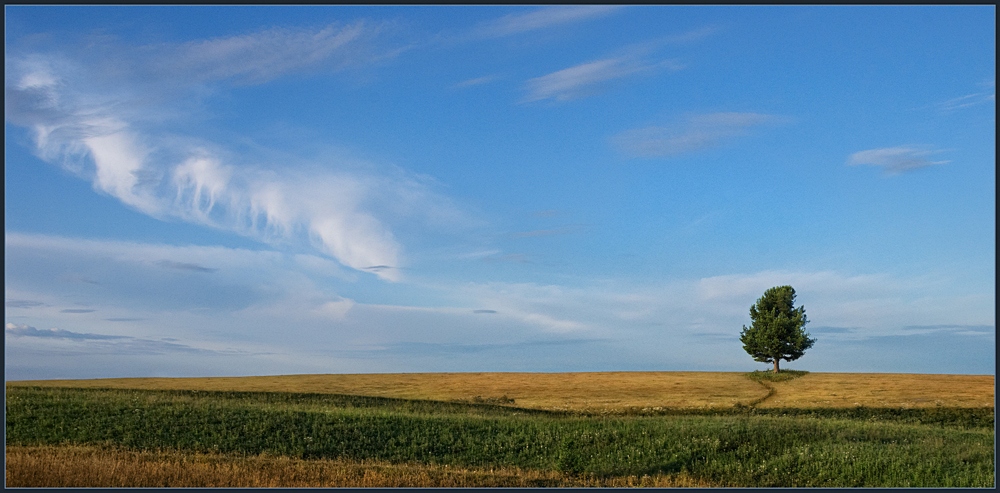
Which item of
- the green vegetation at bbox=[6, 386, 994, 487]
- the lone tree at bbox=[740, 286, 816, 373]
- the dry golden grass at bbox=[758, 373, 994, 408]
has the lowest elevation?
Result: the green vegetation at bbox=[6, 386, 994, 487]

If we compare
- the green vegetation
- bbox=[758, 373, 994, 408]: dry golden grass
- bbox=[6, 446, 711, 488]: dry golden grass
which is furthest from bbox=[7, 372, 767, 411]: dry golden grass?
bbox=[6, 446, 711, 488]: dry golden grass

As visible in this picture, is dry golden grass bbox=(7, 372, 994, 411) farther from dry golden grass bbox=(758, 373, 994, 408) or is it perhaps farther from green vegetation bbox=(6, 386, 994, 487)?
green vegetation bbox=(6, 386, 994, 487)

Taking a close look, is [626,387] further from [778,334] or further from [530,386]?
[778,334]

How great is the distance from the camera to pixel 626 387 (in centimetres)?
6359

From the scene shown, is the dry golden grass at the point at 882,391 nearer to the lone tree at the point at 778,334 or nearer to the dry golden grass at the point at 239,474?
the lone tree at the point at 778,334

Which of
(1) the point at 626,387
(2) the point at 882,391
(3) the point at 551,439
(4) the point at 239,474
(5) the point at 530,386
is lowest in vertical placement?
(3) the point at 551,439

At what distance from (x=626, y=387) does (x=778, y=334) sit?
79.1 ft

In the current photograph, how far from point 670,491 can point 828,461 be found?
13.0 m

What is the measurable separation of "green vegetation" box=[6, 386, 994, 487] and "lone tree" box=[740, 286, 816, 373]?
3147 centimetres

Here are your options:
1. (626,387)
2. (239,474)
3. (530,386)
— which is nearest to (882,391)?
(626,387)

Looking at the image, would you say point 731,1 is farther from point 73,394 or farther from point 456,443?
point 73,394

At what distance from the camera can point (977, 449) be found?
3122 cm

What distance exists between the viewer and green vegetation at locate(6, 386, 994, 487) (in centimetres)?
2905

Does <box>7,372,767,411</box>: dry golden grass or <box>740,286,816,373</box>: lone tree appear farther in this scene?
<box>740,286,816,373</box>: lone tree
